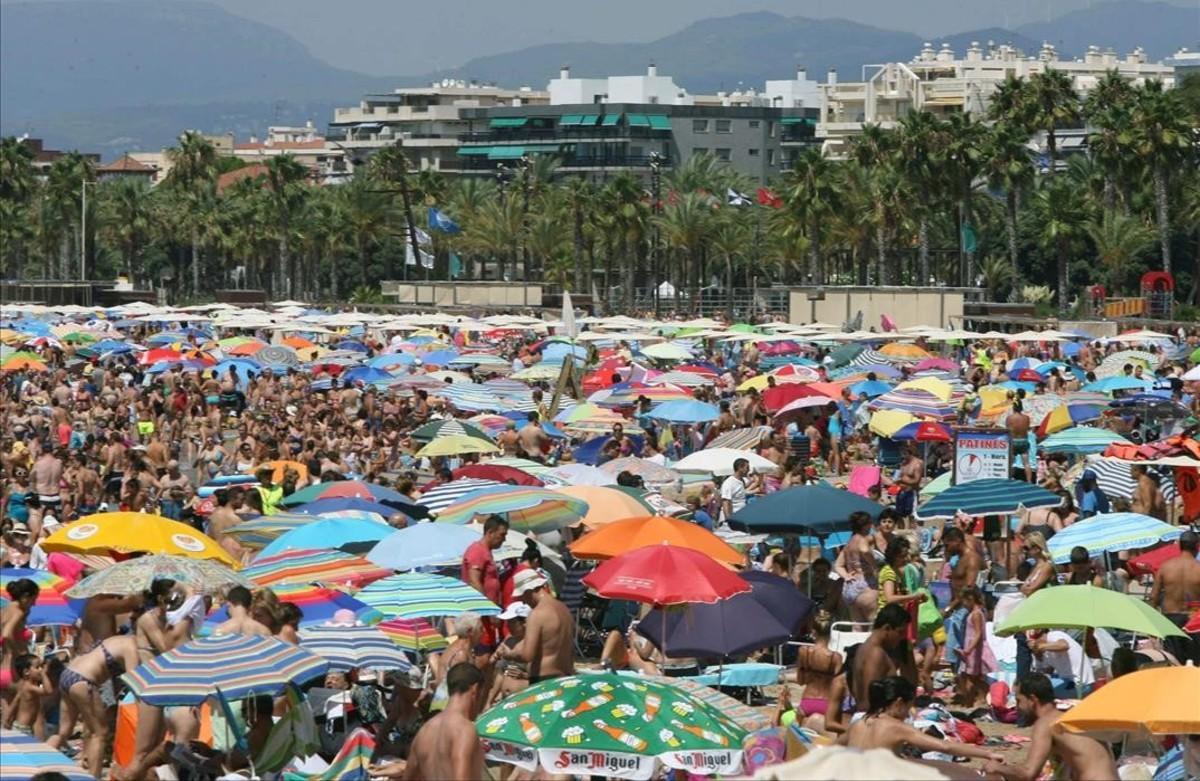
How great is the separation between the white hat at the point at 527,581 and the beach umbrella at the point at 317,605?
2.74ft

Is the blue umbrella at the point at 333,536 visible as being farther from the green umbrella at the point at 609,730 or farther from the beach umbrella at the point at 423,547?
the green umbrella at the point at 609,730

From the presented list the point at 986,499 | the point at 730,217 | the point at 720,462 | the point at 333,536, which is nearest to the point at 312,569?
the point at 333,536

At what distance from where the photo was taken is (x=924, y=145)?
6825 centimetres

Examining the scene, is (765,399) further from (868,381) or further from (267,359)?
(267,359)

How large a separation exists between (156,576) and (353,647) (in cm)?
178

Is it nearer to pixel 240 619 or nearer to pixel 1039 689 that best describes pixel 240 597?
pixel 240 619

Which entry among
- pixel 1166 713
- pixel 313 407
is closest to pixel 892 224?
pixel 313 407

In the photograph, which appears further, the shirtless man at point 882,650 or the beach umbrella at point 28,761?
the shirtless man at point 882,650

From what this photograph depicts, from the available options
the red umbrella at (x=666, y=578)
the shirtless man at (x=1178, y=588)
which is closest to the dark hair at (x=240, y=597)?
the red umbrella at (x=666, y=578)

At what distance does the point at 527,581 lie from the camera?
12.5 metres

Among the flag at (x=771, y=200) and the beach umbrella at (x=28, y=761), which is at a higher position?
the flag at (x=771, y=200)

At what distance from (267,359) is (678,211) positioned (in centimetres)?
4539

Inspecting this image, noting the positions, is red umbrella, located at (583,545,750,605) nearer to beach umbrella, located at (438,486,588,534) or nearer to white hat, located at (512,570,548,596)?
white hat, located at (512,570,548,596)

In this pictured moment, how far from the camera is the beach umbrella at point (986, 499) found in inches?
634
